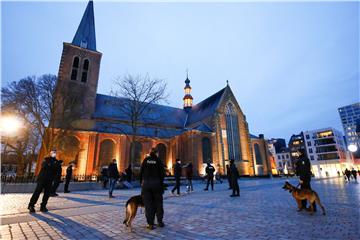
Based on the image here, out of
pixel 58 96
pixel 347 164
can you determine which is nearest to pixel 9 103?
pixel 58 96

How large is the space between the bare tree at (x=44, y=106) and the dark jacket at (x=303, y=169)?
22381 mm

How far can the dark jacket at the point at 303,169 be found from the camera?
6.00 metres

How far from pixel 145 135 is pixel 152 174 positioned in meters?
28.9

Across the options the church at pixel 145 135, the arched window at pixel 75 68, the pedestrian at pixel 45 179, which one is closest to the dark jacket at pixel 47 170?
the pedestrian at pixel 45 179

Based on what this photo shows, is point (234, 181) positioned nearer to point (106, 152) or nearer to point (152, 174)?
point (152, 174)

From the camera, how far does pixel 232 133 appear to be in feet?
120

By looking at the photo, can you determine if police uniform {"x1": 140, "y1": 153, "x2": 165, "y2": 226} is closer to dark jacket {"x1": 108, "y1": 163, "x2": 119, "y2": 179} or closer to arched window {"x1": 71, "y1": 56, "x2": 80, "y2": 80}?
dark jacket {"x1": 108, "y1": 163, "x2": 119, "y2": 179}

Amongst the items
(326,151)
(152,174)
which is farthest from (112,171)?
(326,151)

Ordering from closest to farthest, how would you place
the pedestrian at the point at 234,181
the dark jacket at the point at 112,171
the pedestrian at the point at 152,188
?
the pedestrian at the point at 152,188 < the pedestrian at the point at 234,181 < the dark jacket at the point at 112,171

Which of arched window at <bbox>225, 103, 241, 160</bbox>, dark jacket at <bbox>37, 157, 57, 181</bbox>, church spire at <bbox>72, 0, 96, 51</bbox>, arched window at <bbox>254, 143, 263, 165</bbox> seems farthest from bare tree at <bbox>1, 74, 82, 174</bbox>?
arched window at <bbox>254, 143, 263, 165</bbox>

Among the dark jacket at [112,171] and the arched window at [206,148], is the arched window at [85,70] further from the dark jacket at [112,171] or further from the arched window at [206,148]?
the dark jacket at [112,171]

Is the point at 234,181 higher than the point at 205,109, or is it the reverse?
the point at 205,109

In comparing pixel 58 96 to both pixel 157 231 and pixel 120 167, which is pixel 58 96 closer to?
pixel 120 167

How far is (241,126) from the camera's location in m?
38.2
